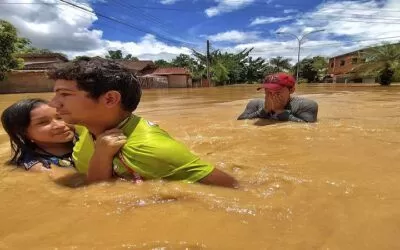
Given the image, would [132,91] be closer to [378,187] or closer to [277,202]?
[277,202]

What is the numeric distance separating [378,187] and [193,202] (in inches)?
43.6

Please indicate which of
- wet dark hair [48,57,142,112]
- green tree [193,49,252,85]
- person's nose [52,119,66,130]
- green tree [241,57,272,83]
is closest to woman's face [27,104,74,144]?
person's nose [52,119,66,130]

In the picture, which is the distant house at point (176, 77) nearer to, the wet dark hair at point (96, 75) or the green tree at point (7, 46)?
the green tree at point (7, 46)

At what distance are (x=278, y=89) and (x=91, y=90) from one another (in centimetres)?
339

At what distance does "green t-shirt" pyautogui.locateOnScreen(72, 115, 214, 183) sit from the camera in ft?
6.18

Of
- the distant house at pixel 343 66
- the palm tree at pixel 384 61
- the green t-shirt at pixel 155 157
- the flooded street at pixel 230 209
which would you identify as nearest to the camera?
the flooded street at pixel 230 209

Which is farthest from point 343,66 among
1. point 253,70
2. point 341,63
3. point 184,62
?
point 184,62

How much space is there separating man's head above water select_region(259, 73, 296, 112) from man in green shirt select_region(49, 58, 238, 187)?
303 cm

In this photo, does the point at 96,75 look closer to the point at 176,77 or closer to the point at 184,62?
the point at 176,77

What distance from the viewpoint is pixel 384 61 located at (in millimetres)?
32625

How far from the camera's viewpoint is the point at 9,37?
26.5m

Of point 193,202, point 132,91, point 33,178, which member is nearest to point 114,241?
point 193,202

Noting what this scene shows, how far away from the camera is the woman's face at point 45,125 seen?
9.34 feet

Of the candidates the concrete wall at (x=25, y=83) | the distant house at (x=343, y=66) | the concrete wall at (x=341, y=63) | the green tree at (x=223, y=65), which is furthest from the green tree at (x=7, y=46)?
the concrete wall at (x=341, y=63)
